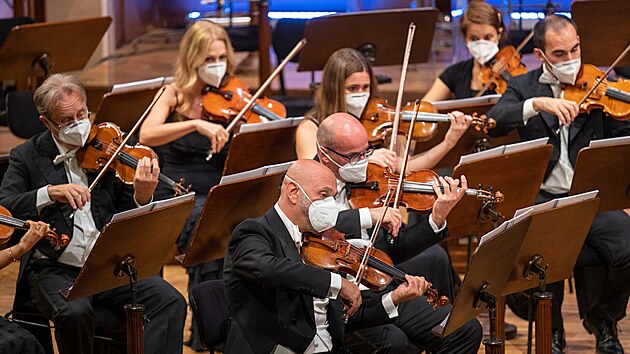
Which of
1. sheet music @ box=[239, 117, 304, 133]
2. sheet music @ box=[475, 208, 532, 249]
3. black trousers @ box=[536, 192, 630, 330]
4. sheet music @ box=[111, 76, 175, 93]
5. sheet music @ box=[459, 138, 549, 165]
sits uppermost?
sheet music @ box=[459, 138, 549, 165]

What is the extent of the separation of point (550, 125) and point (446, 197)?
0.97m

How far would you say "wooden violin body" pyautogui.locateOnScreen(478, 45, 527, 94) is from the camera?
15.4ft

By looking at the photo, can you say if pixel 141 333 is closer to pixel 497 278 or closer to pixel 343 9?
pixel 497 278

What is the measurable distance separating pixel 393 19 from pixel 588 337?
5.78 ft

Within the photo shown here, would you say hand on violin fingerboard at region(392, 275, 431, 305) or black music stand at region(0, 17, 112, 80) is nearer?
hand on violin fingerboard at region(392, 275, 431, 305)

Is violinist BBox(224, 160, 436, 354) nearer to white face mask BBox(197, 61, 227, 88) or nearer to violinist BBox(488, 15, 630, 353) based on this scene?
violinist BBox(488, 15, 630, 353)

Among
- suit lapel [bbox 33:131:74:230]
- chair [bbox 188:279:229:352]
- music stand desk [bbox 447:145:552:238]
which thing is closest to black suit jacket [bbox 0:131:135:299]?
suit lapel [bbox 33:131:74:230]

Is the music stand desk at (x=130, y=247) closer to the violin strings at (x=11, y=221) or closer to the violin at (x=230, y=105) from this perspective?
the violin strings at (x=11, y=221)

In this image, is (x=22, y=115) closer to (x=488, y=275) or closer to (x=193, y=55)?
(x=193, y=55)

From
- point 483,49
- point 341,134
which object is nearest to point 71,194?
point 341,134

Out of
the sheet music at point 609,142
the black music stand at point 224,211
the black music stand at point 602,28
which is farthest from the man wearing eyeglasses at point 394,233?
the black music stand at point 602,28

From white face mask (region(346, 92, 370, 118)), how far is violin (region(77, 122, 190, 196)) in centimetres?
73

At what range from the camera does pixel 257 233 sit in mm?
3057

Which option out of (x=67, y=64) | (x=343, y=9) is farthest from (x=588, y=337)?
(x=343, y=9)
